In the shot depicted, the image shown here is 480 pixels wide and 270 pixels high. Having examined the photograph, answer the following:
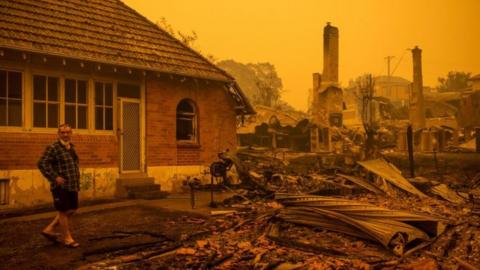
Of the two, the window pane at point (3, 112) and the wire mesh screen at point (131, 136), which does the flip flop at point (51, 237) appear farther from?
the wire mesh screen at point (131, 136)

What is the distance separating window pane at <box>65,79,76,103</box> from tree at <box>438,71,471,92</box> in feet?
219

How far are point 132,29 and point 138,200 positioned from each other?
5.74 m

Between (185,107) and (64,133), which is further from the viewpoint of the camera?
(185,107)

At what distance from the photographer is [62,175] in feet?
19.8

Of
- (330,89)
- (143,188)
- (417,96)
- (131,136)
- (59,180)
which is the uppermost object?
(417,96)

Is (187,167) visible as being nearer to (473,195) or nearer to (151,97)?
(151,97)

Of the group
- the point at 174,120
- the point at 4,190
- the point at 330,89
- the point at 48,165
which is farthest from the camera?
the point at 330,89

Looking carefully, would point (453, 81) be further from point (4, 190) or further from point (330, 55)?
point (4, 190)

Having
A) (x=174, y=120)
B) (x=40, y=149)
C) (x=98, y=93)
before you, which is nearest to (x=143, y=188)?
(x=174, y=120)

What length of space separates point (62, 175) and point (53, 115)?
540 cm

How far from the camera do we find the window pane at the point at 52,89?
1076cm

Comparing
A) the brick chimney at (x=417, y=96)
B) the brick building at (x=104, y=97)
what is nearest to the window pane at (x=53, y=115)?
the brick building at (x=104, y=97)

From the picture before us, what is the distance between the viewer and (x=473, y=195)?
36.6 ft

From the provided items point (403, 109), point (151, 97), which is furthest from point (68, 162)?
point (403, 109)
